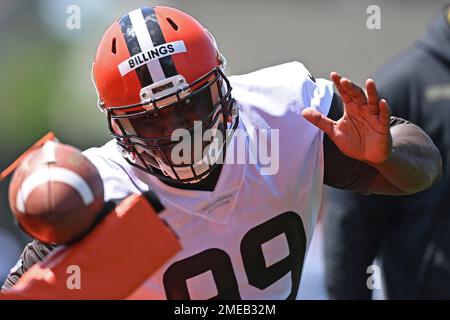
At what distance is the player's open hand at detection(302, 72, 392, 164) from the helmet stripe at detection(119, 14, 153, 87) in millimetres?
468

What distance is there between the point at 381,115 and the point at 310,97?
47 centimetres

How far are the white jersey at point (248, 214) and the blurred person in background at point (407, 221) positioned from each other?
885mm

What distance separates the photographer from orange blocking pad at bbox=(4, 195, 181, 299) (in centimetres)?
204

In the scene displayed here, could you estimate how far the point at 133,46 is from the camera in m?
2.59

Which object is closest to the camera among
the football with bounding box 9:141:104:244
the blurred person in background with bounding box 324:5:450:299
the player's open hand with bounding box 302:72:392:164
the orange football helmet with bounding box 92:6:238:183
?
the football with bounding box 9:141:104:244

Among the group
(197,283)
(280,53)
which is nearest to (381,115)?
(197,283)

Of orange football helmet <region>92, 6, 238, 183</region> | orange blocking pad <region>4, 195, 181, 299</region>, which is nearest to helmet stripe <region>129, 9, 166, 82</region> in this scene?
orange football helmet <region>92, 6, 238, 183</region>

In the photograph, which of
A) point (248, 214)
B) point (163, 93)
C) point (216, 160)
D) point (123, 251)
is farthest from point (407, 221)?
point (123, 251)

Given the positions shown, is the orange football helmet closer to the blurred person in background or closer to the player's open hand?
the player's open hand

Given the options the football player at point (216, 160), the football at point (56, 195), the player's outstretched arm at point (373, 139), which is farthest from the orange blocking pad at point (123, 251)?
the player's outstretched arm at point (373, 139)

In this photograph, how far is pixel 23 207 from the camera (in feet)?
6.61

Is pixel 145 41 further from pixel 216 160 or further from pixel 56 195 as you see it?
pixel 56 195
